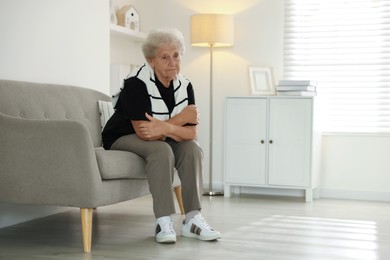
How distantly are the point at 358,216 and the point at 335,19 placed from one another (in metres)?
1.80

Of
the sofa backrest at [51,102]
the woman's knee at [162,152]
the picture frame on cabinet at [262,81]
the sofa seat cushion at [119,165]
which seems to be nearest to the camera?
the sofa seat cushion at [119,165]

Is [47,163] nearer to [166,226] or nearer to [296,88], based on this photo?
[166,226]

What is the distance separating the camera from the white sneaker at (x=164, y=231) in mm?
3385

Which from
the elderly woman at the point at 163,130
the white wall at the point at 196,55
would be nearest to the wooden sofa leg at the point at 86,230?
the elderly woman at the point at 163,130

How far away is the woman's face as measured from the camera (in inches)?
144

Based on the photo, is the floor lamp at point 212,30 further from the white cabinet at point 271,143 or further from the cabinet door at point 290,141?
the cabinet door at point 290,141

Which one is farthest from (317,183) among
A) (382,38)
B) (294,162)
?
(382,38)

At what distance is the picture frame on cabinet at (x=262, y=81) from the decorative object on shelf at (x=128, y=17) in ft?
3.53

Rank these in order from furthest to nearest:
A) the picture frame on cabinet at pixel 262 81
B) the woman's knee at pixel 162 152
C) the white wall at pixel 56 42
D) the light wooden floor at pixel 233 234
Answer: the picture frame on cabinet at pixel 262 81, the white wall at pixel 56 42, the woman's knee at pixel 162 152, the light wooden floor at pixel 233 234

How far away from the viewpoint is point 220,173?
19.5 feet

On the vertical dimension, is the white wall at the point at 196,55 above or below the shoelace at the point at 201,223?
above

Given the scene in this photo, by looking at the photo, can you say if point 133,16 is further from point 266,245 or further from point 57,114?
point 266,245

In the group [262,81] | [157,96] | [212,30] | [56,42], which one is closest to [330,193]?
[262,81]

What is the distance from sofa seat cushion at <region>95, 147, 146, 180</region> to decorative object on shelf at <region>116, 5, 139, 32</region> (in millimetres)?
2307
